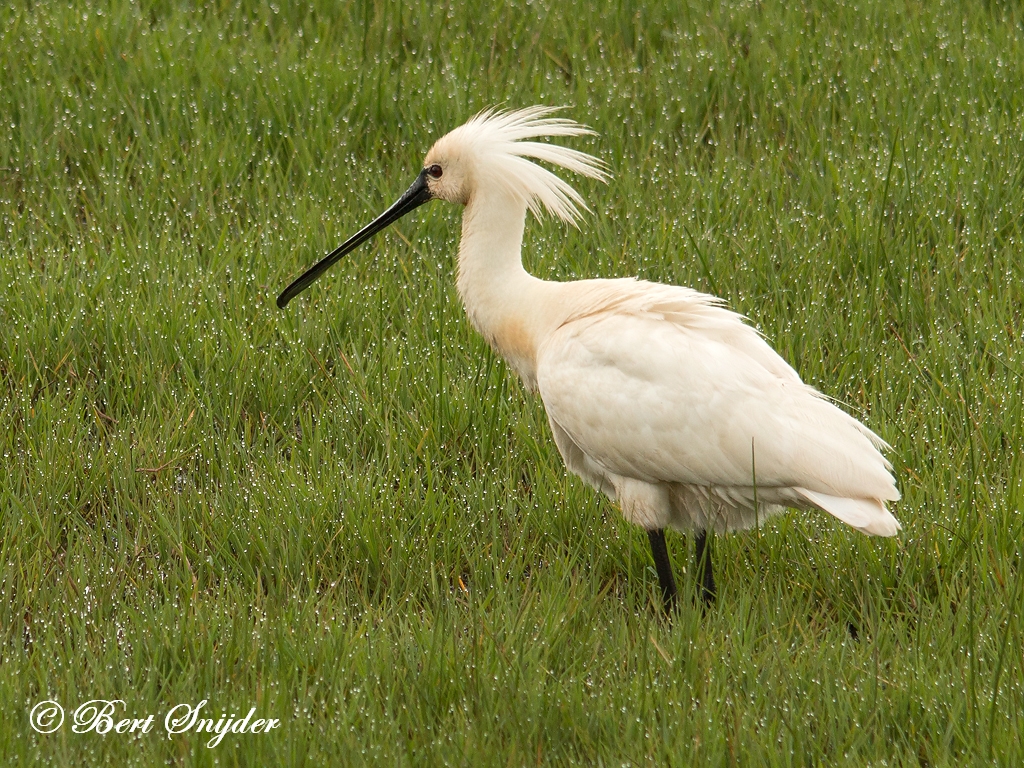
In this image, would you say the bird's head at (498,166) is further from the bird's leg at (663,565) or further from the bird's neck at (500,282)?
the bird's leg at (663,565)

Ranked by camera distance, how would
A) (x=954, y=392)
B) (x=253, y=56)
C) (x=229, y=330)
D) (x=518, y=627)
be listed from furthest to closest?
(x=253, y=56), (x=229, y=330), (x=954, y=392), (x=518, y=627)

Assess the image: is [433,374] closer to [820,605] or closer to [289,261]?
[289,261]

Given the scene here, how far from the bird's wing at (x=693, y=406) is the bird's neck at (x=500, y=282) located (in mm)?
256

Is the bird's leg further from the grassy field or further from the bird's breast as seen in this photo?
the bird's breast

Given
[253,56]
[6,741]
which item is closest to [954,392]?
[6,741]

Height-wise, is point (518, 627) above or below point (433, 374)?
below

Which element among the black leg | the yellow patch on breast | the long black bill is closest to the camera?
the black leg

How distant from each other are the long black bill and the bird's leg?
1602mm

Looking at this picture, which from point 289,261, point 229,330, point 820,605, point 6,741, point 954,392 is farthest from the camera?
point 289,261

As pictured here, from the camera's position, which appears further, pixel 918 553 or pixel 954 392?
pixel 954 392

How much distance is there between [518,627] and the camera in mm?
3723

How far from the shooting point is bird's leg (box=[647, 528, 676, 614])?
13.5 ft

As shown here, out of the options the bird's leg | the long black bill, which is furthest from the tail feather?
the long black bill

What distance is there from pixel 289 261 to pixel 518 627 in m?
2.57
